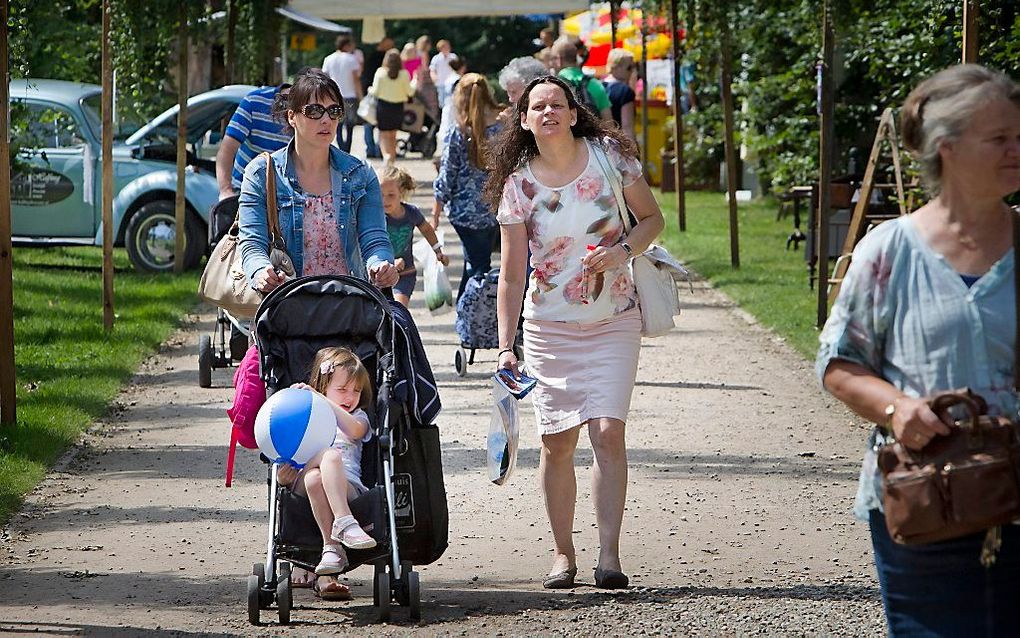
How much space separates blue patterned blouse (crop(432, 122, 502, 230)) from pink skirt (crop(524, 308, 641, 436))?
4.90m

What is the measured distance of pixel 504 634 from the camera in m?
5.72

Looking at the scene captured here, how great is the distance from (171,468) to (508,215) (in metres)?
3.05

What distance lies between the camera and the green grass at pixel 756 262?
13.2 metres

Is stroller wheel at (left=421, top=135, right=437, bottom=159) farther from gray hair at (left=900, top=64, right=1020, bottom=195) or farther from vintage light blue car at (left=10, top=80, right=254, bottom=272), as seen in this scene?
gray hair at (left=900, top=64, right=1020, bottom=195)

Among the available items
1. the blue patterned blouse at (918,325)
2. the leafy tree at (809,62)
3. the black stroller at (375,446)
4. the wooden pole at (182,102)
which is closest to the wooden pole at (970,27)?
the leafy tree at (809,62)

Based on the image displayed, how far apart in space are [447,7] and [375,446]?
18586 mm

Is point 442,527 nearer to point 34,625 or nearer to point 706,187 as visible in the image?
point 34,625

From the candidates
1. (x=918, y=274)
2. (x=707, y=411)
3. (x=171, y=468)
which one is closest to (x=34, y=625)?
(x=171, y=468)

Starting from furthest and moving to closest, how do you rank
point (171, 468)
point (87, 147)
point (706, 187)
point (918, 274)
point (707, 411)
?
point (706, 187), point (87, 147), point (707, 411), point (171, 468), point (918, 274)

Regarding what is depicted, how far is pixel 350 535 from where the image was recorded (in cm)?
563

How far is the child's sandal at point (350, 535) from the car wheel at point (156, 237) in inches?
438

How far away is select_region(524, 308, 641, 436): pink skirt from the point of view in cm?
623

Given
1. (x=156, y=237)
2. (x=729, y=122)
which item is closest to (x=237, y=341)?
(x=156, y=237)

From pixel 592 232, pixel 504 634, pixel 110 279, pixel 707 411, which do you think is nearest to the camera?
pixel 504 634
